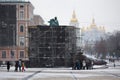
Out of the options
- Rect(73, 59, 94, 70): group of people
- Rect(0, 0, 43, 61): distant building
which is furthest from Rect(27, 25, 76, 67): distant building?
Rect(0, 0, 43, 61): distant building

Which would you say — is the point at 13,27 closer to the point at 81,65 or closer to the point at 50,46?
the point at 50,46

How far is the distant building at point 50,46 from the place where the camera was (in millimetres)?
55375

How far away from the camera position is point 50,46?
5628cm

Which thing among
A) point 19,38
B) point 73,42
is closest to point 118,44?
point 19,38

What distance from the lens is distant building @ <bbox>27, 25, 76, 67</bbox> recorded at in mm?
55375

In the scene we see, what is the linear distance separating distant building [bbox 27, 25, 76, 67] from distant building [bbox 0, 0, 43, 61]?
39.0 meters

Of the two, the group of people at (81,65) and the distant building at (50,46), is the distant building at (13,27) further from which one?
the group of people at (81,65)

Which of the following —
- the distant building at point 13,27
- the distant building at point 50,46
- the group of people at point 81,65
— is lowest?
the group of people at point 81,65

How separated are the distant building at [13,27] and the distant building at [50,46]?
39012 millimetres

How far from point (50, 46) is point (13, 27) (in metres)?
41.9

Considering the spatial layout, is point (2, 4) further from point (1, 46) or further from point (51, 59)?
point (51, 59)

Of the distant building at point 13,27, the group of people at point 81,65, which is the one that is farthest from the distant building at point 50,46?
the distant building at point 13,27

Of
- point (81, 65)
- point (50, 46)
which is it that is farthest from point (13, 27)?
point (81, 65)

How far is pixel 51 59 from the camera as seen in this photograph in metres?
55.2
